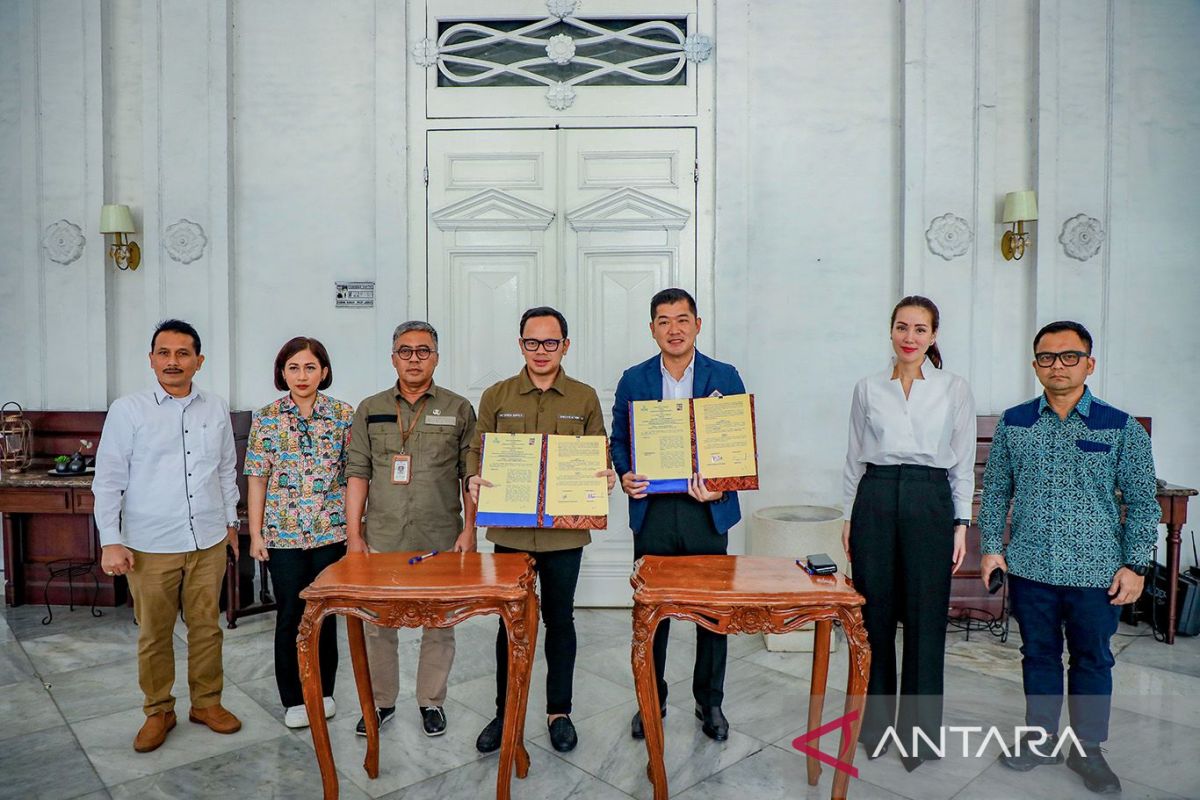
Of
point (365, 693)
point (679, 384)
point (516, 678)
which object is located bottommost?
point (365, 693)

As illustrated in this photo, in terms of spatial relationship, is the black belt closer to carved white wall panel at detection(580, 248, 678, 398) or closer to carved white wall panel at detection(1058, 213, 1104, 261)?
carved white wall panel at detection(580, 248, 678, 398)

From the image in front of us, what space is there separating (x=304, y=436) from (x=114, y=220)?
3285 millimetres

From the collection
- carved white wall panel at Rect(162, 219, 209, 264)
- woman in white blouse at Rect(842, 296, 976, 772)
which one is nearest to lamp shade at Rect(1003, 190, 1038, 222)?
woman in white blouse at Rect(842, 296, 976, 772)

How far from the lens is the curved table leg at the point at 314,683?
2416 mm

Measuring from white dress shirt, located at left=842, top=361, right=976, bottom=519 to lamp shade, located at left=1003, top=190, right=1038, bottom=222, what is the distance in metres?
2.64

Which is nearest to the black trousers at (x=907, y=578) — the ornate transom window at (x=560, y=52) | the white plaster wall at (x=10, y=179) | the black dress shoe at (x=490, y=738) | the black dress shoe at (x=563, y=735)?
the black dress shoe at (x=563, y=735)

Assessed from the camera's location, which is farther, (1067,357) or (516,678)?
(1067,357)

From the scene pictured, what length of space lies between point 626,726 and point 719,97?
4126 millimetres

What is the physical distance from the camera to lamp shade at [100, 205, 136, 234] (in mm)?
5094

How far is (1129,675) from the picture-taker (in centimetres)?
389

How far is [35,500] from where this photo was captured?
472 cm

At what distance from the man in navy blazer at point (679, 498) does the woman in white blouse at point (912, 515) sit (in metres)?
0.55

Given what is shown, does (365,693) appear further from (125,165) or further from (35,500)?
(125,165)

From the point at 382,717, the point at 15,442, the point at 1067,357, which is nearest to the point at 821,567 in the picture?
the point at 1067,357
